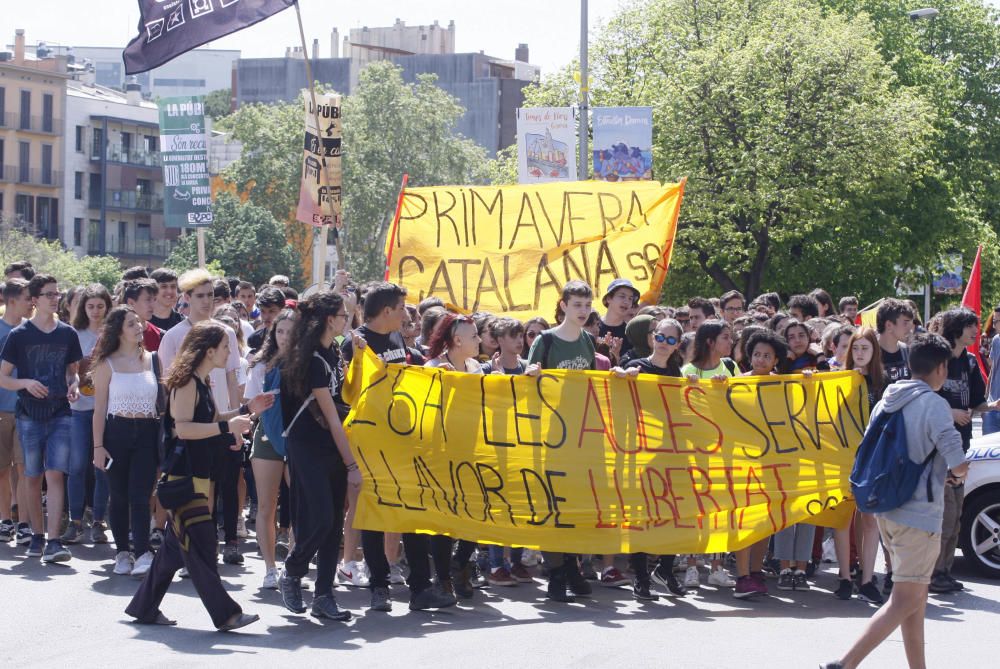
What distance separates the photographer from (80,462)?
34.0 ft

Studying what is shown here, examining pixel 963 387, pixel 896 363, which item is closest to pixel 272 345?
pixel 896 363

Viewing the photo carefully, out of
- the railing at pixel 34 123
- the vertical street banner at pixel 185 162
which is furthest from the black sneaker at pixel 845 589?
the railing at pixel 34 123

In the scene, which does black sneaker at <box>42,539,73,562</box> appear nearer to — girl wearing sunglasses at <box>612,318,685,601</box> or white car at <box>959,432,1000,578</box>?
girl wearing sunglasses at <box>612,318,685,601</box>

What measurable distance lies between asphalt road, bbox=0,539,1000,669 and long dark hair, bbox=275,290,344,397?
4.67ft

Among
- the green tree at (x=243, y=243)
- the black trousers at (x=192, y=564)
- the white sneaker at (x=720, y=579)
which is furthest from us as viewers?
the green tree at (x=243, y=243)

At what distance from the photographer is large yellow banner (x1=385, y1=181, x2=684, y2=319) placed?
12445 millimetres

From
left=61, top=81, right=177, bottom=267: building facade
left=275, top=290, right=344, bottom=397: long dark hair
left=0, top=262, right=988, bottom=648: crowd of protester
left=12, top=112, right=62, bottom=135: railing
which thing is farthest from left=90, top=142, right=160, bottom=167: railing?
left=275, top=290, right=344, bottom=397: long dark hair

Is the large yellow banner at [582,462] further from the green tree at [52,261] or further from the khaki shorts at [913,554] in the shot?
the green tree at [52,261]

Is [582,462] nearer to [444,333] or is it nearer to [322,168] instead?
[444,333]

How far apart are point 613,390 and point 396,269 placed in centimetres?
400

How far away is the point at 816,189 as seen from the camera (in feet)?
105

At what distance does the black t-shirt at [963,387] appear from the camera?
9961 mm

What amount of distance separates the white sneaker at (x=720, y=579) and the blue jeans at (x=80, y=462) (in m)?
4.49

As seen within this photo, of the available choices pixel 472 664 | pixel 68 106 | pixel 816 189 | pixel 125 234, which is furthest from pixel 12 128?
pixel 472 664
